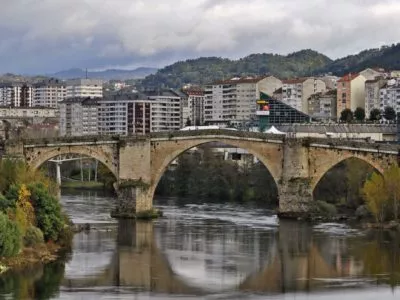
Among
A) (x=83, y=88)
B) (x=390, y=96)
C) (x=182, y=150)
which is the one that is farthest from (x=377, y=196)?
(x=83, y=88)

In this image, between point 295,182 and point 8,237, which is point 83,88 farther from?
point 8,237

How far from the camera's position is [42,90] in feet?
470

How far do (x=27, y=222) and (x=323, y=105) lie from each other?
5734 cm

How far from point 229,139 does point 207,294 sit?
20885 millimetres

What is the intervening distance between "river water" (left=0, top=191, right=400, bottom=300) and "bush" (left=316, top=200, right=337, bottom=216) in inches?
99.4

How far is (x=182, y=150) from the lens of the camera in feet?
167

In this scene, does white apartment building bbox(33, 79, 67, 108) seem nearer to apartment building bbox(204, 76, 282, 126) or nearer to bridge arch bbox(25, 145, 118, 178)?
apartment building bbox(204, 76, 282, 126)

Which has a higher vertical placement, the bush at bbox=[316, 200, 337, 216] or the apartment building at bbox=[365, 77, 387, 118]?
the apartment building at bbox=[365, 77, 387, 118]

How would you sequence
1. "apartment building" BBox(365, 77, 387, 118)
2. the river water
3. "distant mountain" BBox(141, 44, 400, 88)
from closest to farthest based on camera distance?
the river water < "apartment building" BBox(365, 77, 387, 118) < "distant mountain" BBox(141, 44, 400, 88)

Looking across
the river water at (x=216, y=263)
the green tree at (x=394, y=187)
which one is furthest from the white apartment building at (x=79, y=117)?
the green tree at (x=394, y=187)

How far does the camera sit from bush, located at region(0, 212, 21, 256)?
32.8m

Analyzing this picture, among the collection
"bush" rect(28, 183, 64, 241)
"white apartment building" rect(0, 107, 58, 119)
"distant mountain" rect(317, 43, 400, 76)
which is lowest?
"bush" rect(28, 183, 64, 241)

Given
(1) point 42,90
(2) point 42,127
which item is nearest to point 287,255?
(2) point 42,127

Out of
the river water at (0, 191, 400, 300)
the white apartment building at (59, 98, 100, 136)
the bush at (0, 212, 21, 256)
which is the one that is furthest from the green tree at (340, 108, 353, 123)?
the bush at (0, 212, 21, 256)
